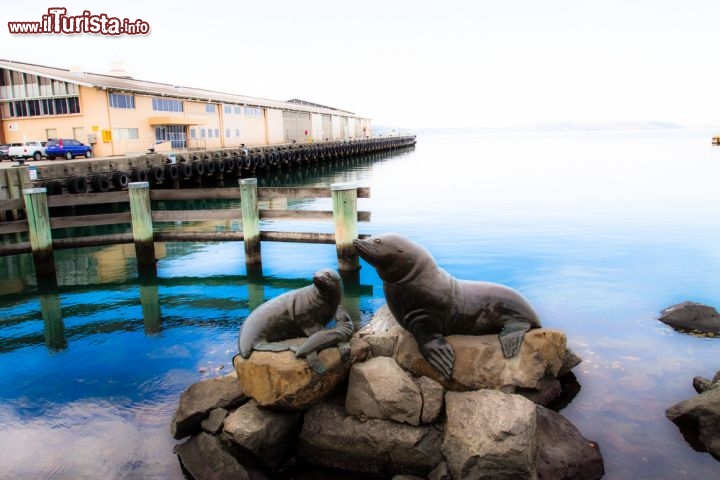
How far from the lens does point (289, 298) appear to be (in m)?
5.44

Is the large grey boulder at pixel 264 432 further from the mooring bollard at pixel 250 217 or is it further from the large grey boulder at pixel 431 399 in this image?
the mooring bollard at pixel 250 217

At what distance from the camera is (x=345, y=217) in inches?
371

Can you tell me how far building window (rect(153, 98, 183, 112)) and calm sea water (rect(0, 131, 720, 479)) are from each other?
2309 cm

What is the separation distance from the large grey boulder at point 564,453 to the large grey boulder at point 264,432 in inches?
79.3

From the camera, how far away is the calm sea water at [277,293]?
5.08 m

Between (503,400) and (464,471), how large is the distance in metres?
0.63

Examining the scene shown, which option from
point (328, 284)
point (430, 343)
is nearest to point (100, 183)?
point (328, 284)

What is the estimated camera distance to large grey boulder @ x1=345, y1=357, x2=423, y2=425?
184 inches

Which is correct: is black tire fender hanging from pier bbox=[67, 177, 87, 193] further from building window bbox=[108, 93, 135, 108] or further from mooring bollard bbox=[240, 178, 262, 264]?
building window bbox=[108, 93, 135, 108]

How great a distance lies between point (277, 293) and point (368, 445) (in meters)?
5.63

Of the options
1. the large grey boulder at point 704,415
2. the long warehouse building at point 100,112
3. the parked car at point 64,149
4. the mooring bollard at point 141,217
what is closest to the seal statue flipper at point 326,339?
the large grey boulder at point 704,415

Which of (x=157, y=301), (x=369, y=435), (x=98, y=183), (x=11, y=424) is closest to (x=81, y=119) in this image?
(x=98, y=183)

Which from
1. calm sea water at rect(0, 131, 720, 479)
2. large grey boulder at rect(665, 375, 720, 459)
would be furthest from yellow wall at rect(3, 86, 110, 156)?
large grey boulder at rect(665, 375, 720, 459)

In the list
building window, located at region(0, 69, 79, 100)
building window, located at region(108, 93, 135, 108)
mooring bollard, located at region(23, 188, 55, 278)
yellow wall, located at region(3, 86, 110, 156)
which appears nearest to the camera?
mooring bollard, located at region(23, 188, 55, 278)
